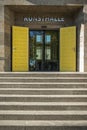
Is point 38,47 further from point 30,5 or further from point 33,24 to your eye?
point 30,5

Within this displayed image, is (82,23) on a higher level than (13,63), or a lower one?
higher

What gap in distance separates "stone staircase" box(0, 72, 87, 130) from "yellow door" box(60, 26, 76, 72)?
2.82 m

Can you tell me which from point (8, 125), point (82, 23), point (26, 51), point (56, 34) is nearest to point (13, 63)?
point (26, 51)

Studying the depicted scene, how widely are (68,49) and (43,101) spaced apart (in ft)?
15.5

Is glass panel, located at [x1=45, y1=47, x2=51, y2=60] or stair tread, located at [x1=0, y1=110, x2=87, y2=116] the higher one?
glass panel, located at [x1=45, y1=47, x2=51, y2=60]

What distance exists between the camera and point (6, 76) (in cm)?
842

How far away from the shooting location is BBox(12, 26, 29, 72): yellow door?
11223 millimetres

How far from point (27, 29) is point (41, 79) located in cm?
394

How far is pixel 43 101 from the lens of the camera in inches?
278

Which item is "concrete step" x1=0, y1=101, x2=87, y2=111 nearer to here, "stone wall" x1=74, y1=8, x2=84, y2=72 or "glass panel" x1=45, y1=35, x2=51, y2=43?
"stone wall" x1=74, y1=8, x2=84, y2=72

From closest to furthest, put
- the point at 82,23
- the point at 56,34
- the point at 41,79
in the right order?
the point at 41,79, the point at 82,23, the point at 56,34

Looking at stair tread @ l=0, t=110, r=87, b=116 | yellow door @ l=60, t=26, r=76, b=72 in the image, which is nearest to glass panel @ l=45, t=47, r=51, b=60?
yellow door @ l=60, t=26, r=76, b=72

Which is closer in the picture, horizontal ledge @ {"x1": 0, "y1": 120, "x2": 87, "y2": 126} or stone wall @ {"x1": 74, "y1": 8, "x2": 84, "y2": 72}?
horizontal ledge @ {"x1": 0, "y1": 120, "x2": 87, "y2": 126}

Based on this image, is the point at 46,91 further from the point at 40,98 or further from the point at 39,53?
the point at 39,53
